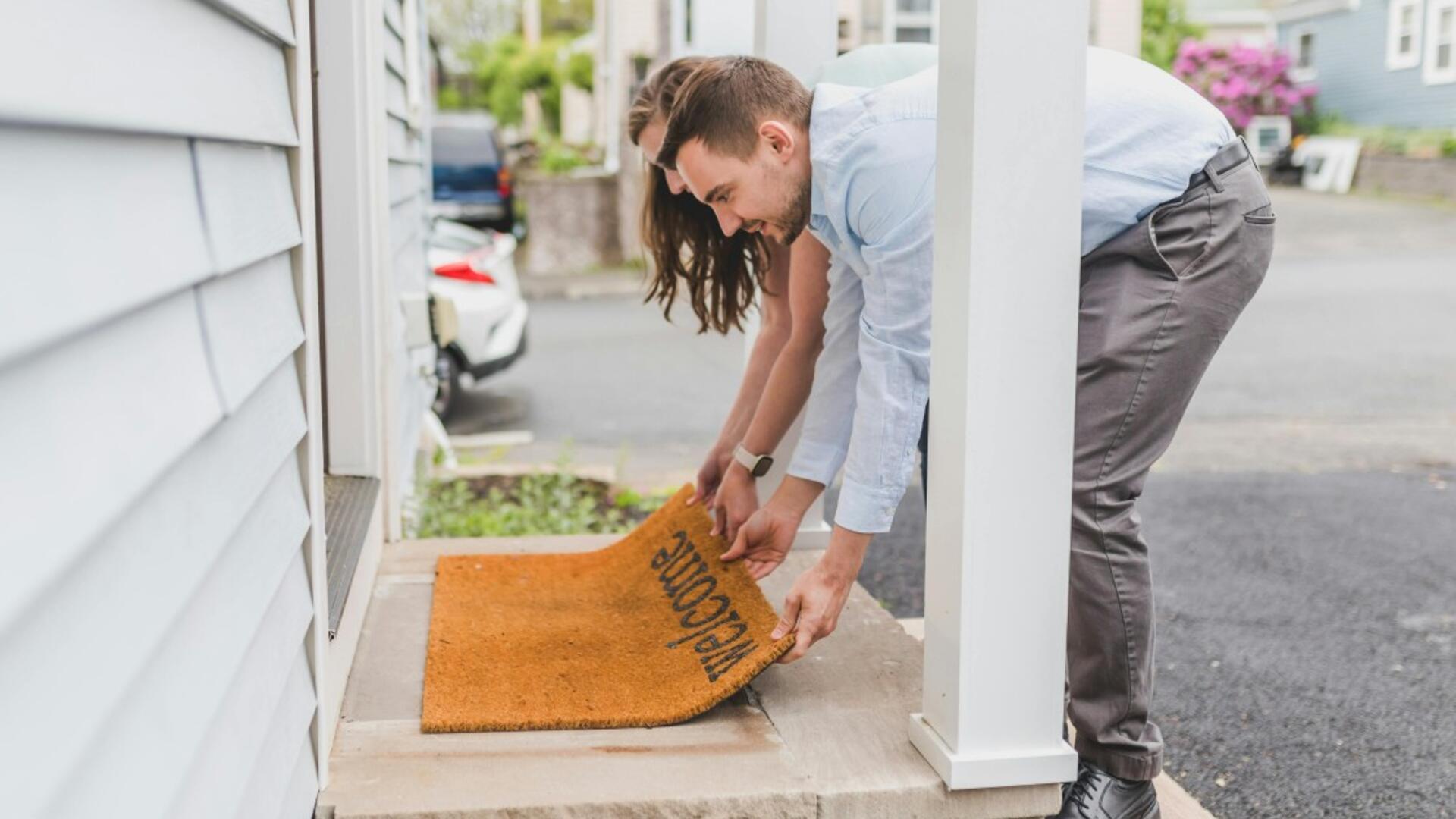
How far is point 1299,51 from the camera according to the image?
27.2m

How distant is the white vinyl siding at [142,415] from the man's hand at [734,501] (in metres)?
1.31

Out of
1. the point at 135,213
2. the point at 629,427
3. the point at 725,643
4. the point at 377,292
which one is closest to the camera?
the point at 135,213

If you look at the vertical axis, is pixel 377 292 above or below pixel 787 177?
below

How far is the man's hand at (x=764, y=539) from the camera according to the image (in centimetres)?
261

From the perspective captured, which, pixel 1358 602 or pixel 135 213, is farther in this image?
pixel 1358 602

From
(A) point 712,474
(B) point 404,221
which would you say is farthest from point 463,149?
(A) point 712,474

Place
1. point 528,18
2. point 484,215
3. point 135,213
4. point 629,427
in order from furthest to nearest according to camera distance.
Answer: point 528,18 < point 484,215 < point 629,427 < point 135,213

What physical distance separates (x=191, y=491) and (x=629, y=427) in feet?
20.1

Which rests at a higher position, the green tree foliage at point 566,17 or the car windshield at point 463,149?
the green tree foliage at point 566,17

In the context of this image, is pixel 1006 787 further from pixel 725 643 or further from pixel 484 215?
pixel 484 215

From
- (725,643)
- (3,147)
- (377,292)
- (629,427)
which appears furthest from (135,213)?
(629,427)

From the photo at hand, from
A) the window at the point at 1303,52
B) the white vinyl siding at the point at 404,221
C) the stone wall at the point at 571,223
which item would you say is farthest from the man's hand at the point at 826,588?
the window at the point at 1303,52

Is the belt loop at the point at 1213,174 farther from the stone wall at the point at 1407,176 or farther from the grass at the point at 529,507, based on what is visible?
the stone wall at the point at 1407,176

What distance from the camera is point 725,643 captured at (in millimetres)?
2367
